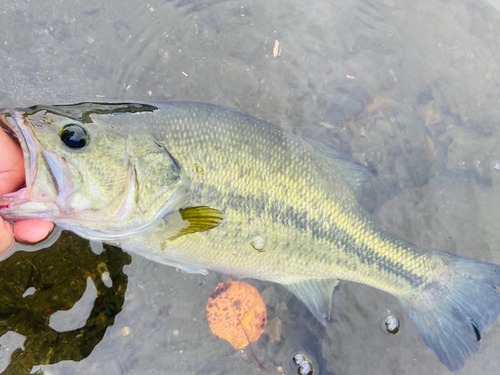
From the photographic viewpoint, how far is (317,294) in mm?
2545

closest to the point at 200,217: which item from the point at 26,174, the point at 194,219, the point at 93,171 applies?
the point at 194,219

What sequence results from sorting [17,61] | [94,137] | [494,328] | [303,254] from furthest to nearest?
[494,328] → [17,61] → [303,254] → [94,137]

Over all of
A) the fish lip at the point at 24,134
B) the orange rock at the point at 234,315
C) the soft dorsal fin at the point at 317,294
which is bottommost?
the orange rock at the point at 234,315

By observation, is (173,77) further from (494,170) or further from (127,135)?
(494,170)

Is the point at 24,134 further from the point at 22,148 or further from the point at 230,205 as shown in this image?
the point at 230,205

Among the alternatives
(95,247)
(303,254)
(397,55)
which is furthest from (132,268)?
(397,55)

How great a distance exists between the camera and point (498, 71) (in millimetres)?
2959

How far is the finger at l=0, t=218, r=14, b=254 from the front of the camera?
199cm

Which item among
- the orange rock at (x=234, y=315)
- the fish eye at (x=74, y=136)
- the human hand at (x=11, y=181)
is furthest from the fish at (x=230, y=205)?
the orange rock at (x=234, y=315)

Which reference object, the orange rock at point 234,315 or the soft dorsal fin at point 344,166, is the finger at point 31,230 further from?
the soft dorsal fin at point 344,166

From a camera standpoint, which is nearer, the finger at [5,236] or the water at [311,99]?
the finger at [5,236]

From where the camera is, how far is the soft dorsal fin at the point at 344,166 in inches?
96.3

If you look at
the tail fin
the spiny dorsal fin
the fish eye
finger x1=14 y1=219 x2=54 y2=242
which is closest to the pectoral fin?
the spiny dorsal fin

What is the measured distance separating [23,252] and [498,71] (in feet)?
13.9
